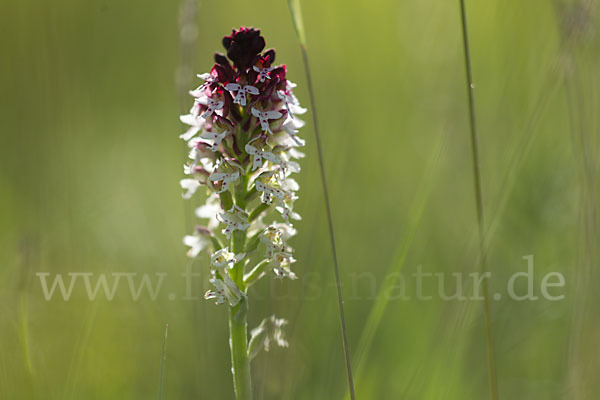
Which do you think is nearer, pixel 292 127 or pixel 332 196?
pixel 292 127

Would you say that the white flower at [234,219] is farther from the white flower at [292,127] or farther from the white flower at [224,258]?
the white flower at [292,127]

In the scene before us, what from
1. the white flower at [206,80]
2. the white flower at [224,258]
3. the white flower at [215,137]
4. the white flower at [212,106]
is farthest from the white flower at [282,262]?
the white flower at [206,80]

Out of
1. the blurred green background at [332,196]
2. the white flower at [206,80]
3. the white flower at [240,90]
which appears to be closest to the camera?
the white flower at [240,90]

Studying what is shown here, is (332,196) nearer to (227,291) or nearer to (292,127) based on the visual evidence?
(292,127)

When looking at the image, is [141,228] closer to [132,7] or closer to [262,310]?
[262,310]

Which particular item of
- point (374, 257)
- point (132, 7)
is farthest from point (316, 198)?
point (132, 7)

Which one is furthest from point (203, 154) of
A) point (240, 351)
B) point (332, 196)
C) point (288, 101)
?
point (332, 196)
